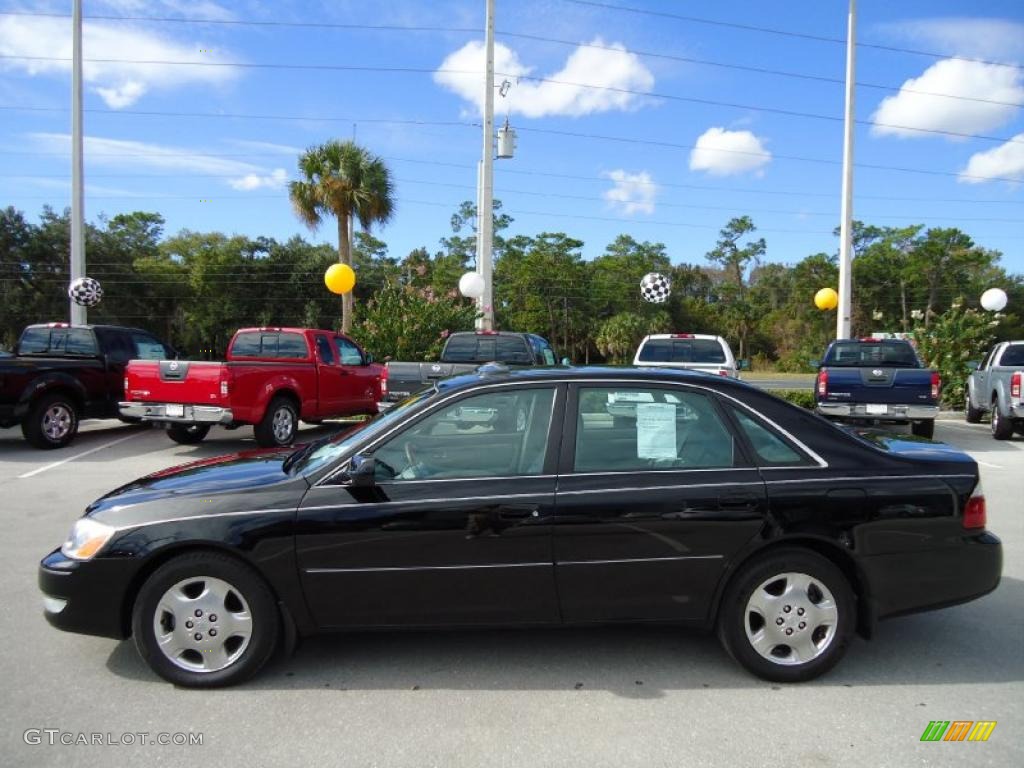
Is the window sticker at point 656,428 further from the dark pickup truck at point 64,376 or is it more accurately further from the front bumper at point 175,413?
the dark pickup truck at point 64,376

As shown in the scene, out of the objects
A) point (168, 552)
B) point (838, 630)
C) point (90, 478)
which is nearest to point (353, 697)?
point (168, 552)

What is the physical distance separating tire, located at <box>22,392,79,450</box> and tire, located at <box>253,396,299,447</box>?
301cm

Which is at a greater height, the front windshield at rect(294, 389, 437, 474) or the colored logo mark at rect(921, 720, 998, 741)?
the front windshield at rect(294, 389, 437, 474)

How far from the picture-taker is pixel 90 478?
29.5 feet

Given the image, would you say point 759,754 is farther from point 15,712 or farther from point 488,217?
point 488,217

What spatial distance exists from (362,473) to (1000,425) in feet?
43.2

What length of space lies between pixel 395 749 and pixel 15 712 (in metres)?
1.77

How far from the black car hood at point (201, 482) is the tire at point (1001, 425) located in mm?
12961

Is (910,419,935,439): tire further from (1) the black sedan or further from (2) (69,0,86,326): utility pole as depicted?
(2) (69,0,86,326): utility pole

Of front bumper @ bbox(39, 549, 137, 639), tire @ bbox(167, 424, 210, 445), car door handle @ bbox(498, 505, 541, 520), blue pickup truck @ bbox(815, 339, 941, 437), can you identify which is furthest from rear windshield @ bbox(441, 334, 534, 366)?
front bumper @ bbox(39, 549, 137, 639)

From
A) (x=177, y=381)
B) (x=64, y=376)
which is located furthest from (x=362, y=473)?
(x=64, y=376)

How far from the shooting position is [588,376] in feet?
12.7

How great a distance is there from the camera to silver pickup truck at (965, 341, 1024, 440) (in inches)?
481

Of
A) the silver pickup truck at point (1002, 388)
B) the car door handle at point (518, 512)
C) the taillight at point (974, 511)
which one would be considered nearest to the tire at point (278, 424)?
the car door handle at point (518, 512)
